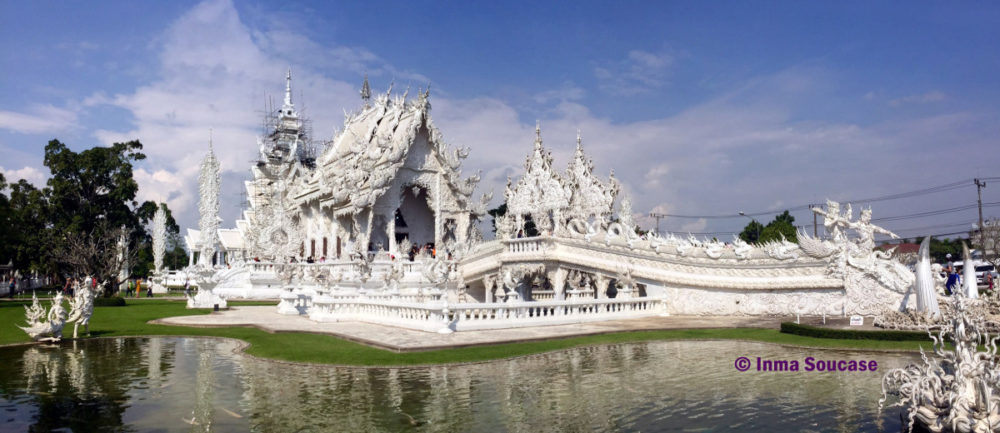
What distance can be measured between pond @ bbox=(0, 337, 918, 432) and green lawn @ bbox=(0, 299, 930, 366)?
547 mm

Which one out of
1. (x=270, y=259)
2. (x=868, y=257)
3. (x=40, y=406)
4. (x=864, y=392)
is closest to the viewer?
(x=40, y=406)

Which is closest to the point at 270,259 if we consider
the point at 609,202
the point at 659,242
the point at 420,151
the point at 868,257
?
the point at 420,151

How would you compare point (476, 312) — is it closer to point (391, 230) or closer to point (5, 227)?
point (391, 230)

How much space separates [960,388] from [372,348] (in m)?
9.12

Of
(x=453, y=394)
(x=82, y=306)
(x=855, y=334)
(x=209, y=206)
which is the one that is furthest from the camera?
(x=209, y=206)

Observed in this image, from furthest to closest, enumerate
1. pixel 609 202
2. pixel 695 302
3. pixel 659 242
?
pixel 609 202
pixel 659 242
pixel 695 302

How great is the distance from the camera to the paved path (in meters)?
12.7

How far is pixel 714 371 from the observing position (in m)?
9.70

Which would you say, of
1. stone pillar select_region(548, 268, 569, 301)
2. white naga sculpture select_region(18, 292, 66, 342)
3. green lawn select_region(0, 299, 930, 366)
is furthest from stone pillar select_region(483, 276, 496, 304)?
white naga sculpture select_region(18, 292, 66, 342)

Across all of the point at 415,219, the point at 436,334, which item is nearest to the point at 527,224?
the point at 415,219

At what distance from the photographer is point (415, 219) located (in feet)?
131

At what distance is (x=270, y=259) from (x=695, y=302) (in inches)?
992

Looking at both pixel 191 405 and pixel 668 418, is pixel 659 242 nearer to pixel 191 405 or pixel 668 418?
pixel 668 418

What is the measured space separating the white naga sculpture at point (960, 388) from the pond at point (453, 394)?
76cm
